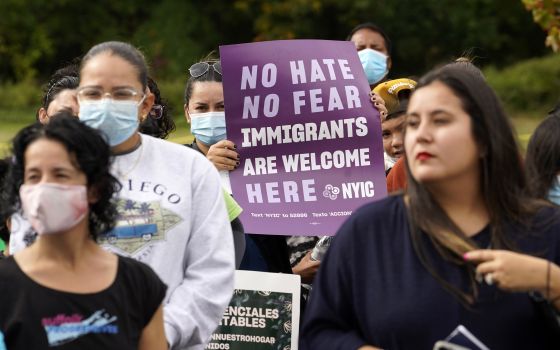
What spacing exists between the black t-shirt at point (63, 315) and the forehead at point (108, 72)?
3.27 ft

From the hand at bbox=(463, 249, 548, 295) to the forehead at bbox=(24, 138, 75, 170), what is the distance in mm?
1318

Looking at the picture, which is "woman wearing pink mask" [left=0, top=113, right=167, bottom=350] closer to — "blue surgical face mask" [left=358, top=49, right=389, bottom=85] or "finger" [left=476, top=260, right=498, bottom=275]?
"finger" [left=476, top=260, right=498, bottom=275]

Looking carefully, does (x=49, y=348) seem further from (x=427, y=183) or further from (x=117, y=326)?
(x=427, y=183)

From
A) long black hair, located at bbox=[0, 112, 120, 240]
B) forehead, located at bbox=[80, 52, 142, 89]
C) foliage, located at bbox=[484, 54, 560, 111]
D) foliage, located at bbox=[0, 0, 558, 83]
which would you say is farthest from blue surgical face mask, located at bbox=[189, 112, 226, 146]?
foliage, located at bbox=[0, 0, 558, 83]

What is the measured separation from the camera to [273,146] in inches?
253

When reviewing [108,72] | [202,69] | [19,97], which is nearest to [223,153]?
[202,69]

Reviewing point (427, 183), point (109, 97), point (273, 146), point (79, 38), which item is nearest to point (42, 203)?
point (109, 97)

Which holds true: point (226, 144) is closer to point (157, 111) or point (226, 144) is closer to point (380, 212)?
point (157, 111)

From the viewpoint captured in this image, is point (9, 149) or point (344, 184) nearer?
point (9, 149)

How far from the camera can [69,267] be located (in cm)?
400

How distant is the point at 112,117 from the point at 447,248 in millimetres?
1471

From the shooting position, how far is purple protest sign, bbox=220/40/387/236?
251 inches

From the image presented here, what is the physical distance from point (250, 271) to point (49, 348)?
2229 millimetres

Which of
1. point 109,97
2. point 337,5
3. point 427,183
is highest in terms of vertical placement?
point 337,5
